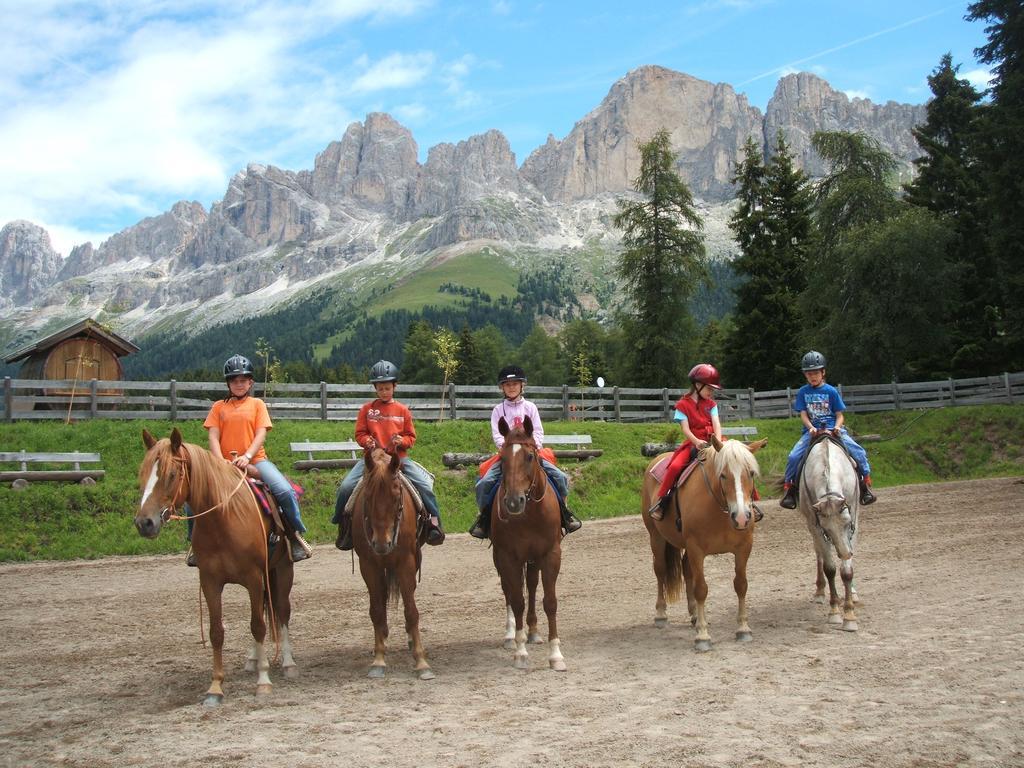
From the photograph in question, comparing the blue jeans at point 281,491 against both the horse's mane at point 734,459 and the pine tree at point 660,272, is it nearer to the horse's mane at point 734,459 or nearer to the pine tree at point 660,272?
the horse's mane at point 734,459

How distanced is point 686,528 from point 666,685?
223 centimetres

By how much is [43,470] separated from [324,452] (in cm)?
687

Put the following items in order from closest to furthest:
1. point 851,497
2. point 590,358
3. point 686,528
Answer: point 686,528
point 851,497
point 590,358

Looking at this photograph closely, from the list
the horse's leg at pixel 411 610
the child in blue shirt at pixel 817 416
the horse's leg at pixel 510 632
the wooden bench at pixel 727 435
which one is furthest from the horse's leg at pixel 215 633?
the wooden bench at pixel 727 435

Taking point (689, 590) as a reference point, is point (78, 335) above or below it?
above

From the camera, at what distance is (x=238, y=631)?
10203mm

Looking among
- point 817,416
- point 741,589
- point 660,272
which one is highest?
point 660,272

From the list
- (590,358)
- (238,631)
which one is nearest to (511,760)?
(238,631)

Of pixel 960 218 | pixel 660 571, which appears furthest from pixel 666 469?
pixel 960 218

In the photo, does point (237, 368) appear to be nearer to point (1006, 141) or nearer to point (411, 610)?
point (411, 610)

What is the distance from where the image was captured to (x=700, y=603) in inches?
333

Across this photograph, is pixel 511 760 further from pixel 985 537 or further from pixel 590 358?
pixel 590 358

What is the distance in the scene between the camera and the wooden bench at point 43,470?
1705 centimetres

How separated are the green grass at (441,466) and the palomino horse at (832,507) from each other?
2.59 m
